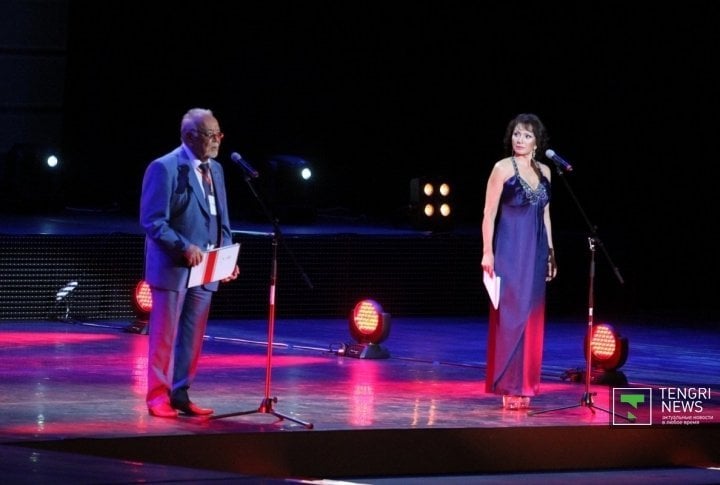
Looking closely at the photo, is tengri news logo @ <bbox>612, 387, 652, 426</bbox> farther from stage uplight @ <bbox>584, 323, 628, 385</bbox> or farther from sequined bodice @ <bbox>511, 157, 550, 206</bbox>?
sequined bodice @ <bbox>511, 157, 550, 206</bbox>

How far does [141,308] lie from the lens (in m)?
10.4

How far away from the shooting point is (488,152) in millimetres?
15750

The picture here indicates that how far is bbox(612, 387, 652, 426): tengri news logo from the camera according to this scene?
7.17m

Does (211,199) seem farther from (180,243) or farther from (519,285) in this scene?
(519,285)

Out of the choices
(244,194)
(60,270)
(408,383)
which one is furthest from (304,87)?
(408,383)

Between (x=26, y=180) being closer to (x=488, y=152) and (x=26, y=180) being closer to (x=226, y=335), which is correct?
(x=488, y=152)

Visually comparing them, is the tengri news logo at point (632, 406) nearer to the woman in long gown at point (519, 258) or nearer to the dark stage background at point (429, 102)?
the woman in long gown at point (519, 258)

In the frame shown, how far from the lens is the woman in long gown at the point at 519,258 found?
7.31 meters

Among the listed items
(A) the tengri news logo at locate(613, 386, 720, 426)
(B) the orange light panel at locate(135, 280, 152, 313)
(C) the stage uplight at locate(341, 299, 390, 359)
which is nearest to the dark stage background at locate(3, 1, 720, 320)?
Result: (C) the stage uplight at locate(341, 299, 390, 359)

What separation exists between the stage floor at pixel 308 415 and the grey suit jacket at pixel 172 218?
22.9 inches

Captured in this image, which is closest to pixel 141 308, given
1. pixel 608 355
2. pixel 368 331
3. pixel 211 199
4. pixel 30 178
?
pixel 368 331

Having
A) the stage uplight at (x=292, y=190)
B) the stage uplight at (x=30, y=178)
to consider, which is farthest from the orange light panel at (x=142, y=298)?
the stage uplight at (x=30, y=178)

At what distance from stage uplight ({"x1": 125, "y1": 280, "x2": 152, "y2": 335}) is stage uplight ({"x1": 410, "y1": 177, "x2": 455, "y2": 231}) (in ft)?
9.89

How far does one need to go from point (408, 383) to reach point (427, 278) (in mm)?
3907
